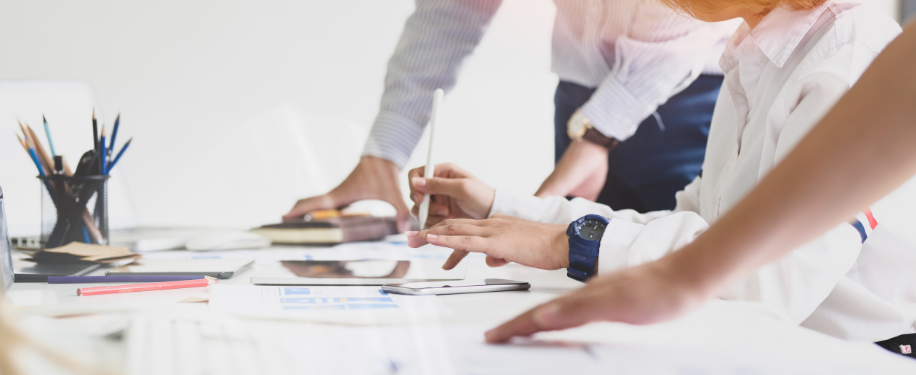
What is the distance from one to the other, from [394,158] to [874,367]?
0.91 metres

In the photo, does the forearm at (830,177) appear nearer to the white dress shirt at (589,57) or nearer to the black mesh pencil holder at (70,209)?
the black mesh pencil holder at (70,209)

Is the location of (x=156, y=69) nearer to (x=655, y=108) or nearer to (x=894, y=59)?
(x=655, y=108)

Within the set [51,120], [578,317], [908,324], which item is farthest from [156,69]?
[908,324]

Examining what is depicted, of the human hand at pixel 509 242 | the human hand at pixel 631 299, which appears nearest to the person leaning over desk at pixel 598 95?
the human hand at pixel 509 242

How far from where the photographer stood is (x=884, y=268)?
51cm

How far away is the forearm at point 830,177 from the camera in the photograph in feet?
0.73

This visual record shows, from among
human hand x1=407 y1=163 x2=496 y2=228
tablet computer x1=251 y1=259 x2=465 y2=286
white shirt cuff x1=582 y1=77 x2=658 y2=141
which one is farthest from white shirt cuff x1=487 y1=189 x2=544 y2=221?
white shirt cuff x1=582 y1=77 x2=658 y2=141

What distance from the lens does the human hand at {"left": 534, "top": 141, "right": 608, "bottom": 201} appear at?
1125 mm

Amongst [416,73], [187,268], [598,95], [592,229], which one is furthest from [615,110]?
[187,268]

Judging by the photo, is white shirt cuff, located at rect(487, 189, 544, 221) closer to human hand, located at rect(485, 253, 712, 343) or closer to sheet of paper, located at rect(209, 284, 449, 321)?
sheet of paper, located at rect(209, 284, 449, 321)

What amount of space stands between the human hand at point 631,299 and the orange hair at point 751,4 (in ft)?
1.34

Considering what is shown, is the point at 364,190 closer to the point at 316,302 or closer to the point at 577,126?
the point at 577,126

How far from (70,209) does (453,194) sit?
461mm

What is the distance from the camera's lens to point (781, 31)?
0.56 metres
